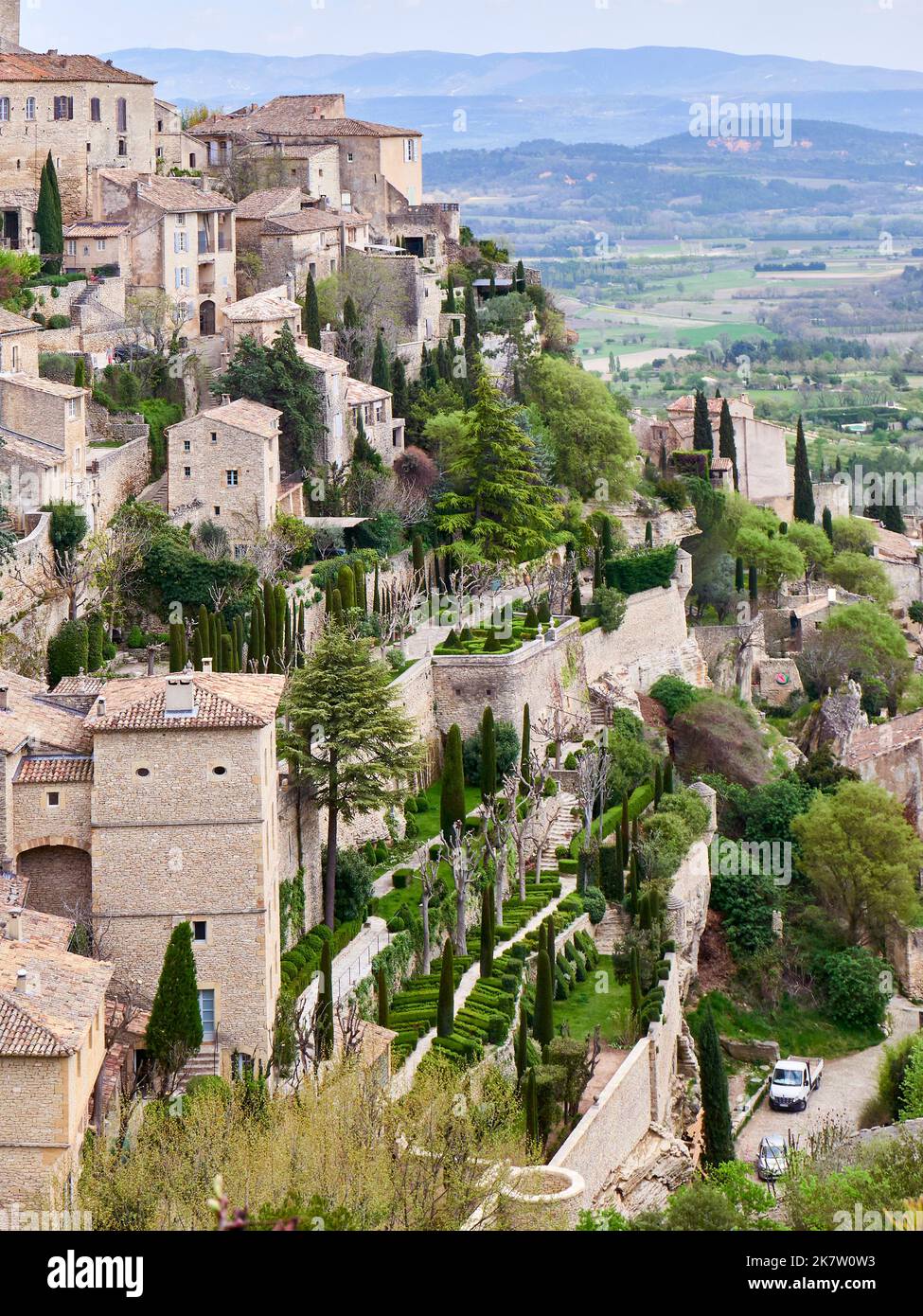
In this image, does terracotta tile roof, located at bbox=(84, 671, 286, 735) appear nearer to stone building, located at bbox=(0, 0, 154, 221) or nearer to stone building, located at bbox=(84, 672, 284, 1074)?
stone building, located at bbox=(84, 672, 284, 1074)

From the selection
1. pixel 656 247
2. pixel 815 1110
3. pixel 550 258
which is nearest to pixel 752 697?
pixel 815 1110

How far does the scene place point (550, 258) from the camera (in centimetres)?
16175

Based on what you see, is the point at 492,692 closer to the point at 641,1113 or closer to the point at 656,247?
the point at 641,1113

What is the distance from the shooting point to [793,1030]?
49906 mm

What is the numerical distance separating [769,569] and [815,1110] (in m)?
24.5

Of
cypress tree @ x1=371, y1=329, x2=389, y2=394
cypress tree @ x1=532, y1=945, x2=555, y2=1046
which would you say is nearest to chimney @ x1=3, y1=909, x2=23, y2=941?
cypress tree @ x1=532, y1=945, x2=555, y2=1046

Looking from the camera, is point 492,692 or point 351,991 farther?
point 492,692

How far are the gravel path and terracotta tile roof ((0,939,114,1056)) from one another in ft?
52.3

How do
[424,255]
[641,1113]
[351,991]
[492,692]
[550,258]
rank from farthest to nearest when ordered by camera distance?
[550,258]
[424,255]
[492,692]
[641,1113]
[351,991]

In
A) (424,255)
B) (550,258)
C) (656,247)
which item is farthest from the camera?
(656,247)

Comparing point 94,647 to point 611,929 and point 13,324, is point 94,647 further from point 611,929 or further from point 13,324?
point 611,929

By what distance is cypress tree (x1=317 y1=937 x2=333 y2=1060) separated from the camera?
33875 mm

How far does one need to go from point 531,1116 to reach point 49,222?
34.5 metres

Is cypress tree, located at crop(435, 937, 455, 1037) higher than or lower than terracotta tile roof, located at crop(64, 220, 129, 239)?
lower
